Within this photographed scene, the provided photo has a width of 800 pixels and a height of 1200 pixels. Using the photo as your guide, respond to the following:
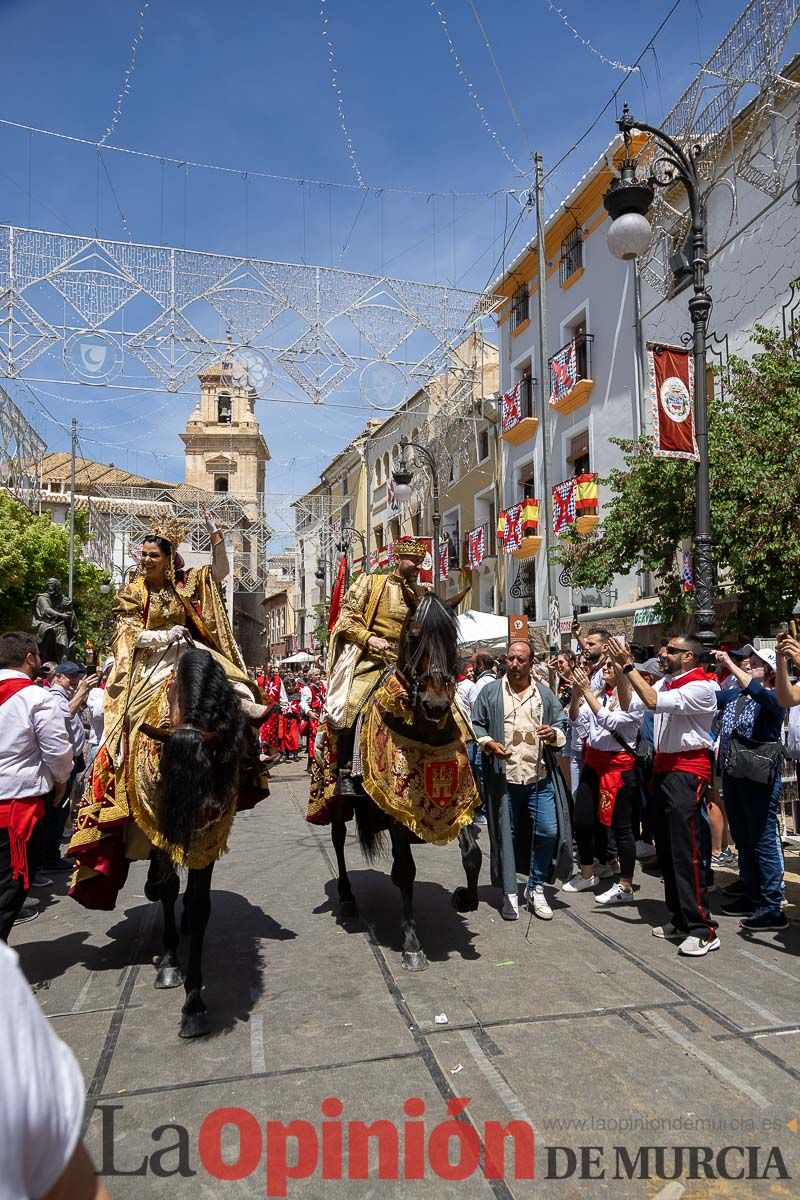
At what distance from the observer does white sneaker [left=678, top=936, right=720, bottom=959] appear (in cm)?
525

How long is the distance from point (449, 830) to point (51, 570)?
101ft

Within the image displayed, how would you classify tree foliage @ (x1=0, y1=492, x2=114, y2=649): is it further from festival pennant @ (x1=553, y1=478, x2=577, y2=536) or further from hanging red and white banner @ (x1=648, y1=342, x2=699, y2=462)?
hanging red and white banner @ (x1=648, y1=342, x2=699, y2=462)

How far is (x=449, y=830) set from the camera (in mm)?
5336

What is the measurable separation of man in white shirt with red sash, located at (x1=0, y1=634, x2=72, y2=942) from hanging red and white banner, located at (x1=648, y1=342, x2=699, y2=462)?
7020 millimetres

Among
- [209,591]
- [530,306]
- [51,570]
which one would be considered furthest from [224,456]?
[209,591]

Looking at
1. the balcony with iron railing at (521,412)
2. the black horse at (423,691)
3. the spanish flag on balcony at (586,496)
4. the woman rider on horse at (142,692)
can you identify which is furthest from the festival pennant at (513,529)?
the black horse at (423,691)

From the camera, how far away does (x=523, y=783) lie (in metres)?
6.32

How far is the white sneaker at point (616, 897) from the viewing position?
6.59 metres

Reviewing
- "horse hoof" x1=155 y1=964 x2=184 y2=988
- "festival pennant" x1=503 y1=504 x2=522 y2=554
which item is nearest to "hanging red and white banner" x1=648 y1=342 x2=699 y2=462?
"horse hoof" x1=155 y1=964 x2=184 y2=988

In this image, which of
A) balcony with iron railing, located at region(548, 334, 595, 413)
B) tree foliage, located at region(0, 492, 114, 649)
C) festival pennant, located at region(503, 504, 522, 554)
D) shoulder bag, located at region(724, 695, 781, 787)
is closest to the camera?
shoulder bag, located at region(724, 695, 781, 787)

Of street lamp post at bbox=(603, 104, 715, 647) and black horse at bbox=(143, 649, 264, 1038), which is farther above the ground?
street lamp post at bbox=(603, 104, 715, 647)

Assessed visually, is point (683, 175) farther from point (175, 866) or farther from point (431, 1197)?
point (431, 1197)

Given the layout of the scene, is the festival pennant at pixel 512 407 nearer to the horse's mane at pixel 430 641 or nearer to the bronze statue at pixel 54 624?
the bronze statue at pixel 54 624

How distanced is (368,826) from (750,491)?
323 inches
